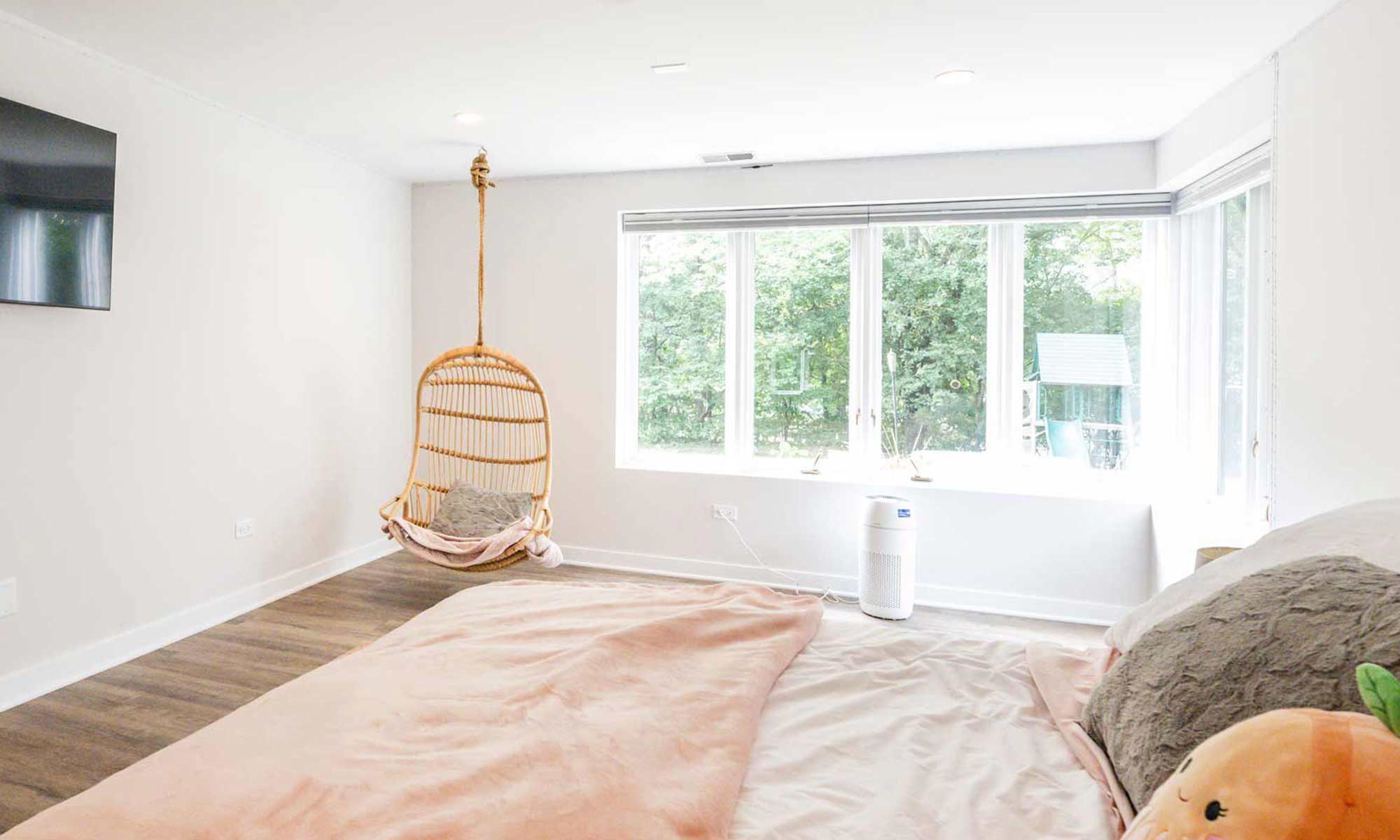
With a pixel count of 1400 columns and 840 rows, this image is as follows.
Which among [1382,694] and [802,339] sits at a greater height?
[802,339]

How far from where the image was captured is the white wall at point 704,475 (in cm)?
364

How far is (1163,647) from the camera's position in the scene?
3.70ft

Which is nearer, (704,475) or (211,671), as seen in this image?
(211,671)

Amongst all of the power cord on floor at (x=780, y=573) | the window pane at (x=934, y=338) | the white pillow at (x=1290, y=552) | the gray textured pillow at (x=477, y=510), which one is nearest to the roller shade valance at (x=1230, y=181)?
→ the window pane at (x=934, y=338)

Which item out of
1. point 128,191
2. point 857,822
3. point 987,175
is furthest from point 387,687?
point 987,175

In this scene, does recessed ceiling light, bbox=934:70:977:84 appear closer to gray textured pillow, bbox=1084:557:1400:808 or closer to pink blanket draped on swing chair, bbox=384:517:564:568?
gray textured pillow, bbox=1084:557:1400:808

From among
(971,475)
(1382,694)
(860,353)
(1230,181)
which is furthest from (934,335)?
(1382,694)

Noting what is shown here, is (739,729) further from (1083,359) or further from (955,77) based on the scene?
(1083,359)

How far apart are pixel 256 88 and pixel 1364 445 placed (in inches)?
169

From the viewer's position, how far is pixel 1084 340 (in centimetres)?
380

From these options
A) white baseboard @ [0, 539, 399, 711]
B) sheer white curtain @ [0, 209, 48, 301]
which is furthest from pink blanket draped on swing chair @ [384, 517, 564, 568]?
sheer white curtain @ [0, 209, 48, 301]

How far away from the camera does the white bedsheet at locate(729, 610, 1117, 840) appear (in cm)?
106

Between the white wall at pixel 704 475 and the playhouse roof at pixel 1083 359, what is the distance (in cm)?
68

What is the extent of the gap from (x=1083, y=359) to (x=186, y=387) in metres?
4.42
